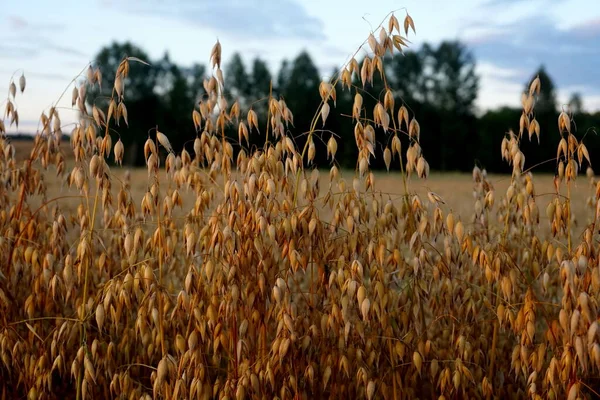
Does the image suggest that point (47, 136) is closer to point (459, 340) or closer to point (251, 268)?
point (251, 268)

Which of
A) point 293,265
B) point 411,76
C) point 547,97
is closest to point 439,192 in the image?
point 293,265

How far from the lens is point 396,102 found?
44531 millimetres

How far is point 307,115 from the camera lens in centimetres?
4512

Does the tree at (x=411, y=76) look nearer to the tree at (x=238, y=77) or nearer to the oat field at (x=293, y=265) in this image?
the tree at (x=238, y=77)

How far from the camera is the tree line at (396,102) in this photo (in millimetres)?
43656

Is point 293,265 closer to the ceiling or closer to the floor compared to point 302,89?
closer to the floor

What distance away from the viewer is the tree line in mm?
43656

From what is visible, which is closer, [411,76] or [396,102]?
[396,102]

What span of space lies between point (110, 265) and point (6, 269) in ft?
1.93

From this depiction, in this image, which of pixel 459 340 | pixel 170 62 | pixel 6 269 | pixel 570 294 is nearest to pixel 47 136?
pixel 6 269

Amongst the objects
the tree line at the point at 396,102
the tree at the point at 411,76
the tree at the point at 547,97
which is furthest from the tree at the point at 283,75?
the tree at the point at 547,97

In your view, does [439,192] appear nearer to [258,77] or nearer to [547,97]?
[258,77]

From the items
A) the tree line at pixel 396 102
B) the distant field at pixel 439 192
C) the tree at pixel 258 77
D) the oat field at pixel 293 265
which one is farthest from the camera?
the tree at pixel 258 77

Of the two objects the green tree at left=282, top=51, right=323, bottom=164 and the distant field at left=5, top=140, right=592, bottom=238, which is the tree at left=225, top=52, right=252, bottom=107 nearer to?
the green tree at left=282, top=51, right=323, bottom=164
